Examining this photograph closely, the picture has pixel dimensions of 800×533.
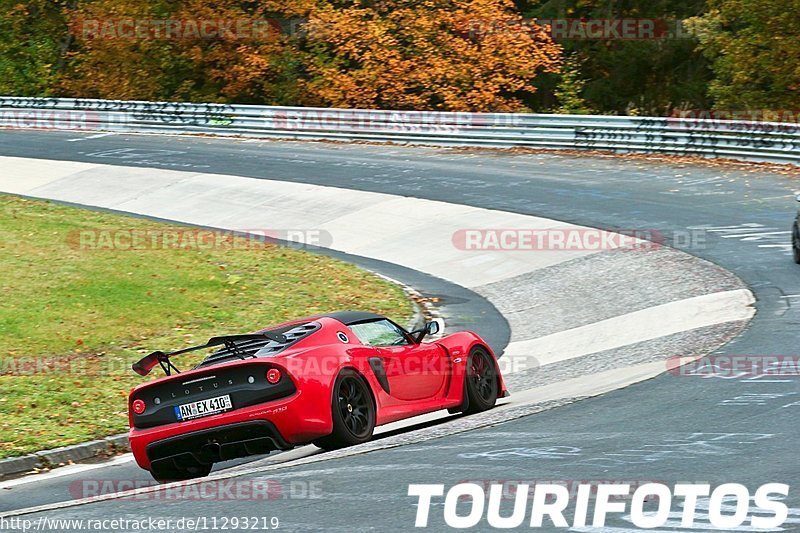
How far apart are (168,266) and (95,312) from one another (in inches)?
153

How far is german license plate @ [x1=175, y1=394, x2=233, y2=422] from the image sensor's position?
29.8 ft

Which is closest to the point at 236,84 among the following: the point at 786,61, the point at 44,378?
the point at 786,61

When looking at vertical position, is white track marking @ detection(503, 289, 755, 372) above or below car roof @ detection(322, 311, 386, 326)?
below

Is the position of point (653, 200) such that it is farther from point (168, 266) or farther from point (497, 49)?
point (497, 49)

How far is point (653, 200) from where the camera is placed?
23859mm

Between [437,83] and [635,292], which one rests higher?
[437,83]
